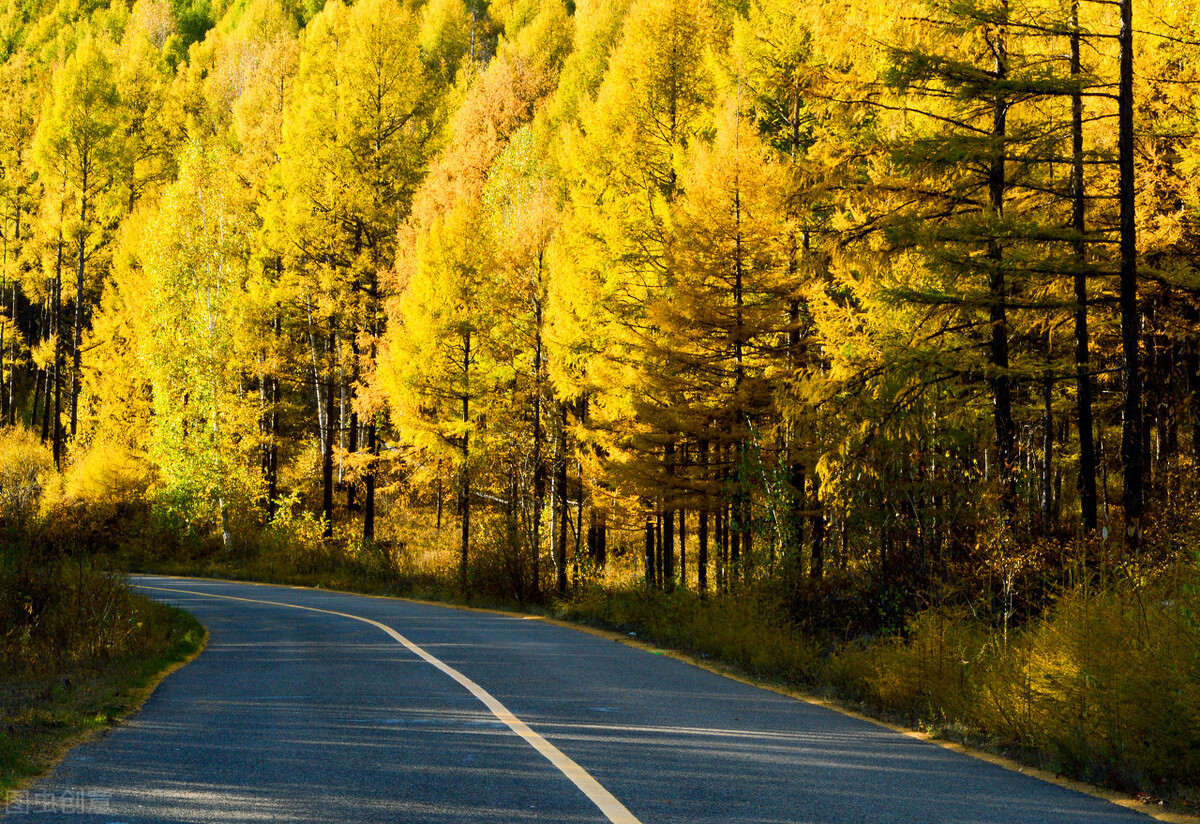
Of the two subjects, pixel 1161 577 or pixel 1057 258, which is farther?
pixel 1057 258

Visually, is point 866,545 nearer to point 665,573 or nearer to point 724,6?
point 665,573

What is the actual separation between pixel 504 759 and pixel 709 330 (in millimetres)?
14148

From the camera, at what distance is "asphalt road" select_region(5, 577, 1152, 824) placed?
5074 mm

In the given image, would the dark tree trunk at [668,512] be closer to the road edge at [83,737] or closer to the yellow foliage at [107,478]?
the road edge at [83,737]

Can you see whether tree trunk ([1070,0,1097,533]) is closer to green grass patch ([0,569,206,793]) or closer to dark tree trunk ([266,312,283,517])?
green grass patch ([0,569,206,793])

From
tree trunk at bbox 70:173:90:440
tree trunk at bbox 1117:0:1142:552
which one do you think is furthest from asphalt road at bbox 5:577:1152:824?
tree trunk at bbox 70:173:90:440

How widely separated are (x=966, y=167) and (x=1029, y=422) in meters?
19.3

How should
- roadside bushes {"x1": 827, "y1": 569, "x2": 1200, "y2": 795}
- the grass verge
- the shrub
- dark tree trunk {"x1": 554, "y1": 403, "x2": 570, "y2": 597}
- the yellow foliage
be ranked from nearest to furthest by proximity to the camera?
roadside bushes {"x1": 827, "y1": 569, "x2": 1200, "y2": 795} → the grass verge → dark tree trunk {"x1": 554, "y1": 403, "x2": 570, "y2": 597} → the shrub → the yellow foliage

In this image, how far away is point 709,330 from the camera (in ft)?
64.3

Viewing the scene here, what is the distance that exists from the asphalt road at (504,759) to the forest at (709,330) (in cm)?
139

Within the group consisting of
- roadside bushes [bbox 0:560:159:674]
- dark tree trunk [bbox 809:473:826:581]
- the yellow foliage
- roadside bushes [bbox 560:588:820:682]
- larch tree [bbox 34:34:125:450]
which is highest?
larch tree [bbox 34:34:125:450]

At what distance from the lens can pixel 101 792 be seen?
5316 millimetres

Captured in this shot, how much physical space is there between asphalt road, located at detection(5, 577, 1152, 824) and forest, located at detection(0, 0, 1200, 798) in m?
1.39

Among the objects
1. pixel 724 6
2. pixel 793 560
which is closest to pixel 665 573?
pixel 793 560
